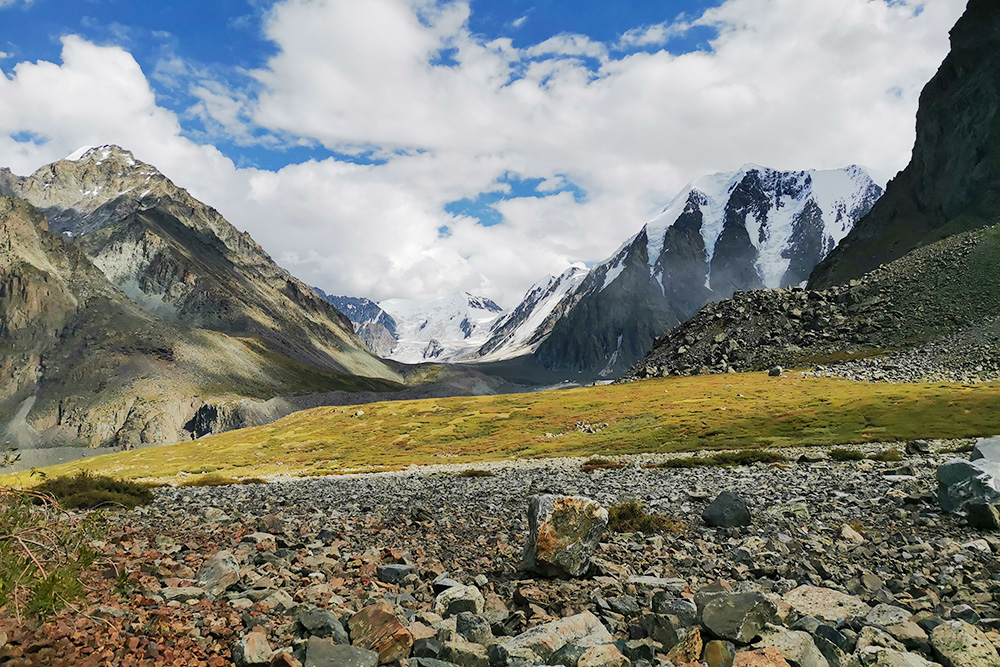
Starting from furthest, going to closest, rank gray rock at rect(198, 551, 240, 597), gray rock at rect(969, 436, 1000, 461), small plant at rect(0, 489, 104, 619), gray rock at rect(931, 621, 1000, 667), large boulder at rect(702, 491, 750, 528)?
gray rock at rect(969, 436, 1000, 461)
large boulder at rect(702, 491, 750, 528)
gray rock at rect(198, 551, 240, 597)
gray rock at rect(931, 621, 1000, 667)
small plant at rect(0, 489, 104, 619)

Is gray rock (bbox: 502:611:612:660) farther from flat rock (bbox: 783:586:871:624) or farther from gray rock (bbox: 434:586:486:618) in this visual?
flat rock (bbox: 783:586:871:624)

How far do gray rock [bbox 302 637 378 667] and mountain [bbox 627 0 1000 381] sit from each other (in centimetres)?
9571

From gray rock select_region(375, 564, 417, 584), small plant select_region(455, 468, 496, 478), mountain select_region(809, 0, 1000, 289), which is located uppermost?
mountain select_region(809, 0, 1000, 289)

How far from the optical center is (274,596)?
9.55m

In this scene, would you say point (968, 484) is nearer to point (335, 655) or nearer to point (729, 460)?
point (335, 655)

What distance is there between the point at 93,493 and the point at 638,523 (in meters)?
20.4

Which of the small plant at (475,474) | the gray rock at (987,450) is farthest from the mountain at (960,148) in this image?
the small plant at (475,474)

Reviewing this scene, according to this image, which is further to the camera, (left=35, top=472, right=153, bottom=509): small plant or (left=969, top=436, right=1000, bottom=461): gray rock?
(left=969, top=436, right=1000, bottom=461): gray rock

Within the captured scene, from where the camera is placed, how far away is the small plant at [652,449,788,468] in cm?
3666

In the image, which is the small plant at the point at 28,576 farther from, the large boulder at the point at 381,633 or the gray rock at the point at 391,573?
the gray rock at the point at 391,573

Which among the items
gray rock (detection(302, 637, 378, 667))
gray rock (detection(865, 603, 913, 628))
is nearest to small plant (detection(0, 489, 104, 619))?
gray rock (detection(302, 637, 378, 667))

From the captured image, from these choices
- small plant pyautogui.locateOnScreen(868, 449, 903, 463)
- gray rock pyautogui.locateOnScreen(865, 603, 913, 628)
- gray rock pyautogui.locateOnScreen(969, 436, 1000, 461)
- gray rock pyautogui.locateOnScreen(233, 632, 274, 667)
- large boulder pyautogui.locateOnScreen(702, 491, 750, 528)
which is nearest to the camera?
gray rock pyautogui.locateOnScreen(233, 632, 274, 667)

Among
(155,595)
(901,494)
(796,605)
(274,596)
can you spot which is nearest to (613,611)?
(796,605)

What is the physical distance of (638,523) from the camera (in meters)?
17.0
